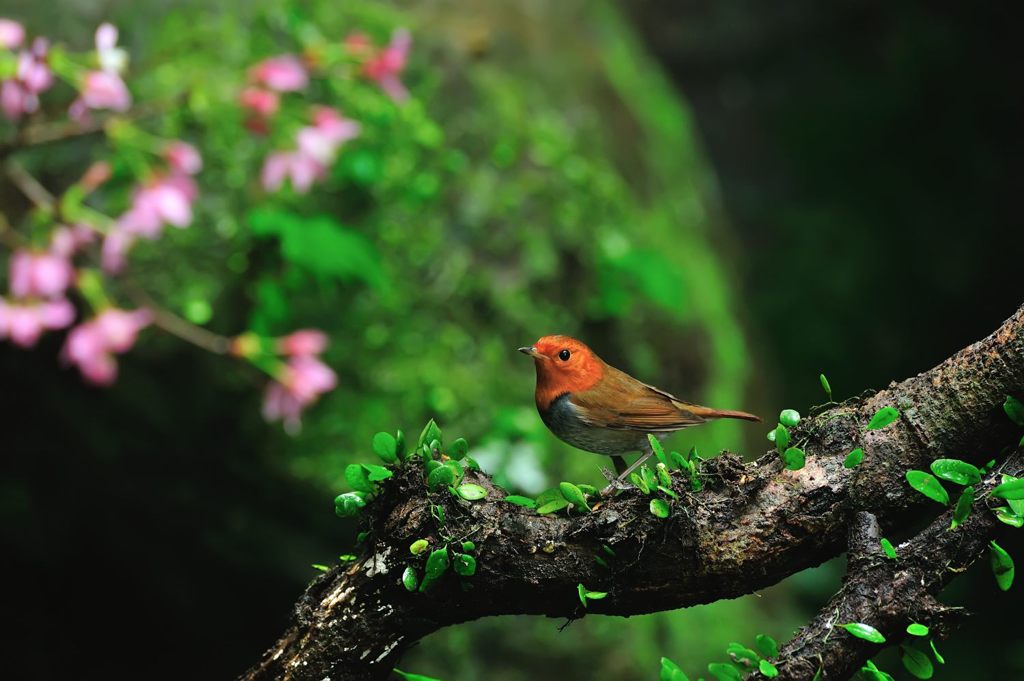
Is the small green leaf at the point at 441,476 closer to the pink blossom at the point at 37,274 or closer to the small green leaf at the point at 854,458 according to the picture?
the small green leaf at the point at 854,458

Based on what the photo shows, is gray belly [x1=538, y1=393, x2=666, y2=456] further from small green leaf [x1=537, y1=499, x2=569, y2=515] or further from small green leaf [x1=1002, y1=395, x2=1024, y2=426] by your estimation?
small green leaf [x1=1002, y1=395, x2=1024, y2=426]

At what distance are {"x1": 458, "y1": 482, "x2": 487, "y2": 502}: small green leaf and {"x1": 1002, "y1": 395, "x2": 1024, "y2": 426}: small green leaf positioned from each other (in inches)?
28.7

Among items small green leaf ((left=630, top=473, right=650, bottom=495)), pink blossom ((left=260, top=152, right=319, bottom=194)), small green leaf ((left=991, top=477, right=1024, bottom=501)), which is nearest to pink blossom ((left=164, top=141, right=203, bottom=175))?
pink blossom ((left=260, top=152, right=319, bottom=194))

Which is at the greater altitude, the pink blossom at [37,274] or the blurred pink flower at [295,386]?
the pink blossom at [37,274]

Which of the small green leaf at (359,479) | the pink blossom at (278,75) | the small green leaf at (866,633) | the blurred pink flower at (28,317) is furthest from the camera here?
the pink blossom at (278,75)

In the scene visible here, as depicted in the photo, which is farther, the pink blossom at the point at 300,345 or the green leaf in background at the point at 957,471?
the pink blossom at the point at 300,345

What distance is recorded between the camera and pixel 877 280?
231 inches

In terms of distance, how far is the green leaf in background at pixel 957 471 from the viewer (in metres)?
1.39

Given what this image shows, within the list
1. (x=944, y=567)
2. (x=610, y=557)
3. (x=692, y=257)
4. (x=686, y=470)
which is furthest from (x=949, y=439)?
(x=692, y=257)

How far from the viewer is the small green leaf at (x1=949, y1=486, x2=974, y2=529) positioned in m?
1.37

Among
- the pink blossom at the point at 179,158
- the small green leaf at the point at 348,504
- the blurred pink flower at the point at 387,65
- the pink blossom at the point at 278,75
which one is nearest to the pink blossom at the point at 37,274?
the pink blossom at the point at 179,158

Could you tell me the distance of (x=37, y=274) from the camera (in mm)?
2670

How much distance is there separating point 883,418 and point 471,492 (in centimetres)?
58

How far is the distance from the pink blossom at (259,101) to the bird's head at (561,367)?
1.55 m
